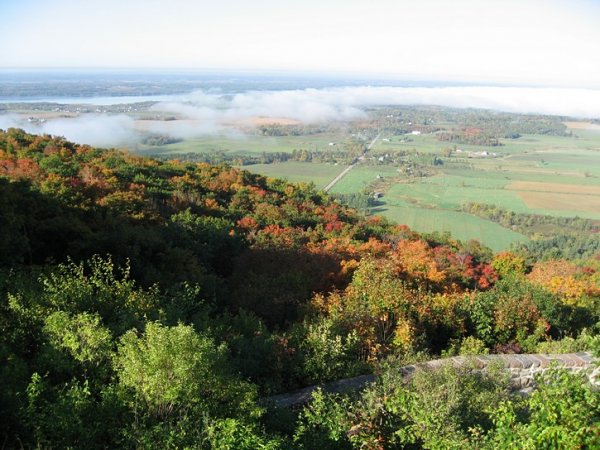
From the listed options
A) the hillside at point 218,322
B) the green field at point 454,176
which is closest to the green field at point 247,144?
the green field at point 454,176

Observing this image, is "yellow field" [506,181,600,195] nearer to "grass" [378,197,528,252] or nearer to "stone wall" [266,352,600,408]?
"grass" [378,197,528,252]

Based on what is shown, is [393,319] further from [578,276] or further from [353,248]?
[578,276]

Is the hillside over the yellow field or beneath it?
over

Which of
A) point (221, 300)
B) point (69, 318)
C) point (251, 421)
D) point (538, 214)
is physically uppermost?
point (69, 318)

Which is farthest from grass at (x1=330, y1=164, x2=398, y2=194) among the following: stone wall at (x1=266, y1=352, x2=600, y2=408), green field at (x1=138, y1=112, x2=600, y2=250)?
stone wall at (x1=266, y1=352, x2=600, y2=408)

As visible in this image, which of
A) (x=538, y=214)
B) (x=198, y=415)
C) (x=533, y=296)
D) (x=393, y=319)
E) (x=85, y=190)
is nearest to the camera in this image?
(x=198, y=415)

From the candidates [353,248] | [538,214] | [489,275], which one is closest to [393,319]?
[353,248]
